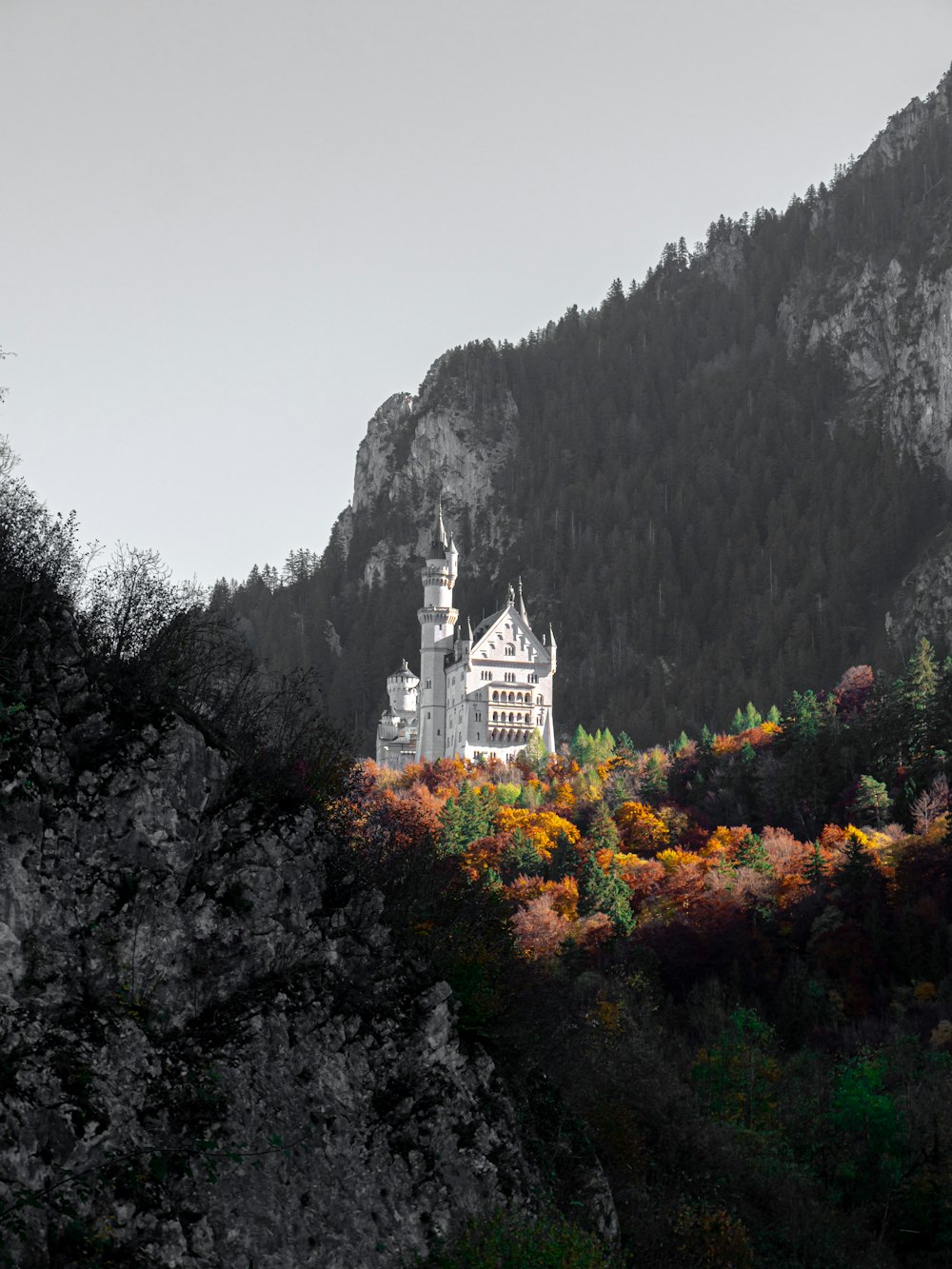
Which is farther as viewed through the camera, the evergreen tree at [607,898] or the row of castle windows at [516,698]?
the row of castle windows at [516,698]

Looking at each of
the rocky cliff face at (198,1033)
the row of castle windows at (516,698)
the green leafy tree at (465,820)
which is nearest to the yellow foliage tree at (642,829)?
the green leafy tree at (465,820)

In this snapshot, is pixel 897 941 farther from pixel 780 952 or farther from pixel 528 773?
pixel 528 773

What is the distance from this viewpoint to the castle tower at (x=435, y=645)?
493 ft

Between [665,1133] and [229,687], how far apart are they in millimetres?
17895

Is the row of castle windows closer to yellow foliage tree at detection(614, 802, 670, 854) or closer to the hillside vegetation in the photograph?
the hillside vegetation

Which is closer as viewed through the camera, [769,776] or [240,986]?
[240,986]

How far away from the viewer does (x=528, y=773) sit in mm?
115750

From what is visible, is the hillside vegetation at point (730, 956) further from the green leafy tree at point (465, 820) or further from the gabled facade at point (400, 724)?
the gabled facade at point (400, 724)

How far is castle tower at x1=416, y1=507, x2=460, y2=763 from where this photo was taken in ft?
493

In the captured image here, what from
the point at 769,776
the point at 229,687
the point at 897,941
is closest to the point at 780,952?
the point at 897,941

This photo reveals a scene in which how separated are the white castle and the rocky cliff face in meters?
108

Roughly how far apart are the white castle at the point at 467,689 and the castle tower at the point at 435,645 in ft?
0.33

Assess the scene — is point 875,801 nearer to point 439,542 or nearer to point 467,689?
point 467,689

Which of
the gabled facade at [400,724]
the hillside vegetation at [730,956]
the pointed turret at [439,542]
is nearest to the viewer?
the hillside vegetation at [730,956]
